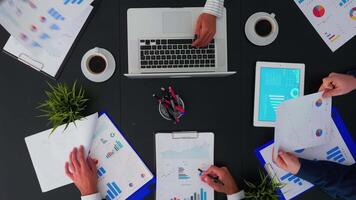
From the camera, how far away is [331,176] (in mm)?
1079

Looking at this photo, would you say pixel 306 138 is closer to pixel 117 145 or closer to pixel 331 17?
pixel 331 17

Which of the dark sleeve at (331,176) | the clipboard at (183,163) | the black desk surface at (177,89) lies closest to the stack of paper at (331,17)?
the black desk surface at (177,89)

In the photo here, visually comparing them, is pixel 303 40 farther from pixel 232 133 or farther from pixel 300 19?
pixel 232 133

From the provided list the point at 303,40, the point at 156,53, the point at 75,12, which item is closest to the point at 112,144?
the point at 156,53

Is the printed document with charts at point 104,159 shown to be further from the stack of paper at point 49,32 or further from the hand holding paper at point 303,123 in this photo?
the hand holding paper at point 303,123

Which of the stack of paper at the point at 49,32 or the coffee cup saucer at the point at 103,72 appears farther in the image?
the coffee cup saucer at the point at 103,72

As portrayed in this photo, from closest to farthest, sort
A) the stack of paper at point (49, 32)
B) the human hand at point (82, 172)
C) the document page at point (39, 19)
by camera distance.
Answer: the document page at point (39, 19) → the stack of paper at point (49, 32) → the human hand at point (82, 172)

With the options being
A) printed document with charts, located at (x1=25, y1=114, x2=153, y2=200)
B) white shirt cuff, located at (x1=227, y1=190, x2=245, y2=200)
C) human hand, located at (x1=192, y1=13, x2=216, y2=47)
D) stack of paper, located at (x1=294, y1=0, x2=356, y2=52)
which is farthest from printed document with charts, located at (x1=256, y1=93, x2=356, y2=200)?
printed document with charts, located at (x1=25, y1=114, x2=153, y2=200)

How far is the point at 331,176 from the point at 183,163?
49 cm

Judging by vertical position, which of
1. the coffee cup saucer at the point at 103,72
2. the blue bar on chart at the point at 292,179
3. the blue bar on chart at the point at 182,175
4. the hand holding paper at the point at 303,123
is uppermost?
the coffee cup saucer at the point at 103,72

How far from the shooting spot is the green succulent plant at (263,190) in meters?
1.10

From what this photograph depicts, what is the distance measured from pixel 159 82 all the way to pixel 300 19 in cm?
54

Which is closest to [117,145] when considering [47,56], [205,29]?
[47,56]

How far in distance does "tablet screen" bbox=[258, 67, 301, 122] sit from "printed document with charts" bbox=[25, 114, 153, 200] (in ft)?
1.50
